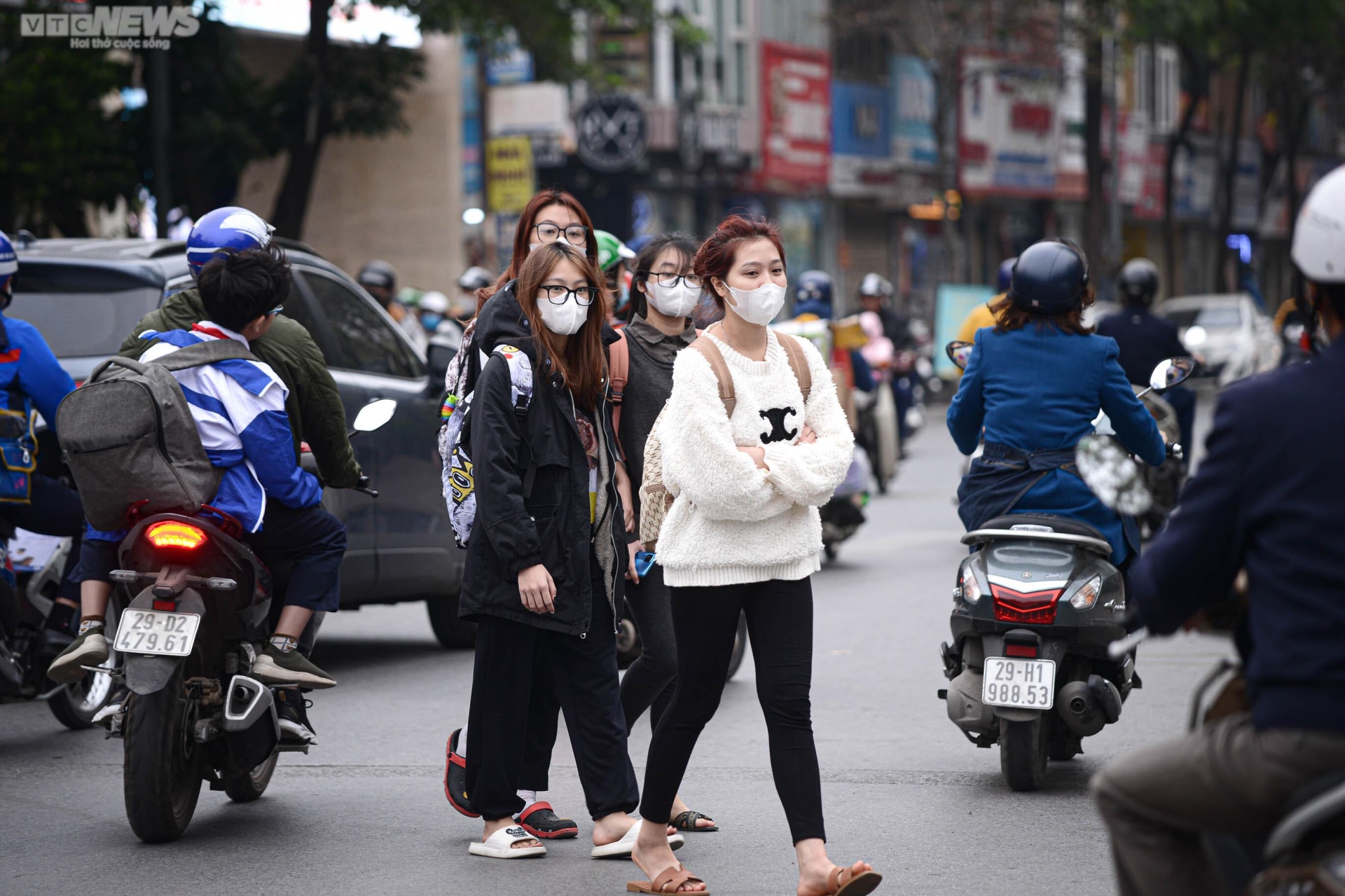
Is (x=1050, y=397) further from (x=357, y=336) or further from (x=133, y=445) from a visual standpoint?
(x=357, y=336)

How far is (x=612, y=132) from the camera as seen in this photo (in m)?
28.8

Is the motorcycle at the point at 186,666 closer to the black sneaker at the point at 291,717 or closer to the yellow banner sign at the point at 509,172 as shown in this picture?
the black sneaker at the point at 291,717

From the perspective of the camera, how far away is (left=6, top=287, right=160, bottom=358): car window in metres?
8.05

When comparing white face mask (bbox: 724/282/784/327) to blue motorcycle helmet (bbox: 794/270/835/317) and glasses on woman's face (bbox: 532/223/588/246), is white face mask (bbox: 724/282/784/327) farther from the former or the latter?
blue motorcycle helmet (bbox: 794/270/835/317)

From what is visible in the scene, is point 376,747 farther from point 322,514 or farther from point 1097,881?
point 1097,881

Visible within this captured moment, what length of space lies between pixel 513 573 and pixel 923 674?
3940 millimetres

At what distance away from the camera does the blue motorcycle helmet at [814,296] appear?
→ 12742mm

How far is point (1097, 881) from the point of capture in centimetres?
525

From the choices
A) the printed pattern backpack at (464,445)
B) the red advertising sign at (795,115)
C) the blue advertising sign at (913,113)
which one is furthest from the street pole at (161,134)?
the blue advertising sign at (913,113)

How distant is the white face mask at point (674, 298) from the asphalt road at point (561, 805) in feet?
5.23

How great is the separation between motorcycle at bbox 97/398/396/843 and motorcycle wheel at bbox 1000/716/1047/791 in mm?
2308

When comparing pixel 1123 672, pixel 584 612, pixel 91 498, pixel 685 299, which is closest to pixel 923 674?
pixel 1123 672

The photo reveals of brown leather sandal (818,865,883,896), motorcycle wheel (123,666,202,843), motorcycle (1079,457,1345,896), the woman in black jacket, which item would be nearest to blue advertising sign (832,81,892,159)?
the woman in black jacket

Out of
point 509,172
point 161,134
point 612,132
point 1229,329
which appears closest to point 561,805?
Answer: point 161,134
